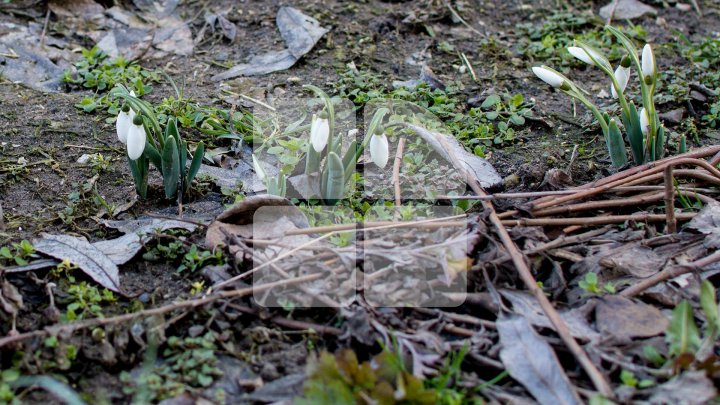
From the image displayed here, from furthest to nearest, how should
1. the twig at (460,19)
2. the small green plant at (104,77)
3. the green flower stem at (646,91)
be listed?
the twig at (460,19), the small green plant at (104,77), the green flower stem at (646,91)

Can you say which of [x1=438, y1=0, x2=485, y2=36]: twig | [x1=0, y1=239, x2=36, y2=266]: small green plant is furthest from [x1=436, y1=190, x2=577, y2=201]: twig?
[x1=438, y1=0, x2=485, y2=36]: twig

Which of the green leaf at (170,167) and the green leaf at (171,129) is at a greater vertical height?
the green leaf at (171,129)

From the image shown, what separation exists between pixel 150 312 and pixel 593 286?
1.09 meters

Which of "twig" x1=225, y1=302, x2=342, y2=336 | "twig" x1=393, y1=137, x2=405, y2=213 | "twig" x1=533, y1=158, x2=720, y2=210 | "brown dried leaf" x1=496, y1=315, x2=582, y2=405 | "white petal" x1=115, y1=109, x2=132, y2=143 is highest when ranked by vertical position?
"white petal" x1=115, y1=109, x2=132, y2=143

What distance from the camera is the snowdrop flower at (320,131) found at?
2.34m

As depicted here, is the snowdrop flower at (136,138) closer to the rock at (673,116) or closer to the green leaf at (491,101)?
the green leaf at (491,101)

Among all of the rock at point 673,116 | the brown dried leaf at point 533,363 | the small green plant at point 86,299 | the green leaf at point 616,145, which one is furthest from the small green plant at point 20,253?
the rock at point 673,116

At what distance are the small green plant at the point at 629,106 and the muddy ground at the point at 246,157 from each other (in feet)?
0.55

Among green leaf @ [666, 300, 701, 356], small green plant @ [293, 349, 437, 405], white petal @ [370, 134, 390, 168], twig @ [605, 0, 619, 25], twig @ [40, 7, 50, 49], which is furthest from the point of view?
twig @ [605, 0, 619, 25]

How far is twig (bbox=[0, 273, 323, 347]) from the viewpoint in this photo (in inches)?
73.1

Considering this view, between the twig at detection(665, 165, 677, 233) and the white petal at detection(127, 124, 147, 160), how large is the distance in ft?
4.89

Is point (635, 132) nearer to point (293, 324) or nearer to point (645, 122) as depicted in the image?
point (645, 122)

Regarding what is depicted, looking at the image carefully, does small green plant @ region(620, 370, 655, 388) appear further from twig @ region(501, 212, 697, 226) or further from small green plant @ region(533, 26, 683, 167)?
small green plant @ region(533, 26, 683, 167)

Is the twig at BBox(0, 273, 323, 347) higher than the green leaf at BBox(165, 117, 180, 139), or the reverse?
the green leaf at BBox(165, 117, 180, 139)
